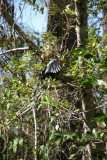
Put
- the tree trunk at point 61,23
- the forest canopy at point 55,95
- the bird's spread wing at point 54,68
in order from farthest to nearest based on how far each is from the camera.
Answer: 1. the tree trunk at point 61,23
2. the bird's spread wing at point 54,68
3. the forest canopy at point 55,95

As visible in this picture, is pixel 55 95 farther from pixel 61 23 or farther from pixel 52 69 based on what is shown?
A: pixel 61 23

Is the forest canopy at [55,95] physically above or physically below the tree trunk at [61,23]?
below

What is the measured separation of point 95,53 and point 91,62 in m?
0.12

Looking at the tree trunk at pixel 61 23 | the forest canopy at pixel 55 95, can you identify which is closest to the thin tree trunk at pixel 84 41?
the forest canopy at pixel 55 95

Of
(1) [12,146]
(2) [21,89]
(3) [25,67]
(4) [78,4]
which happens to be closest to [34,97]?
Result: (2) [21,89]

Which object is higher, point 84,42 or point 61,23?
point 61,23

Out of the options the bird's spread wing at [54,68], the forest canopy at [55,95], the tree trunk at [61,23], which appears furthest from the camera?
the tree trunk at [61,23]

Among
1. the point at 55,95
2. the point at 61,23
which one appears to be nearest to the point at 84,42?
the point at 55,95

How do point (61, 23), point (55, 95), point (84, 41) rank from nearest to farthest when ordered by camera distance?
point (84, 41)
point (55, 95)
point (61, 23)

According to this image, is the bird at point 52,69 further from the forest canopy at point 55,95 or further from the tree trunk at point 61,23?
the tree trunk at point 61,23

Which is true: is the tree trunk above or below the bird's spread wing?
above

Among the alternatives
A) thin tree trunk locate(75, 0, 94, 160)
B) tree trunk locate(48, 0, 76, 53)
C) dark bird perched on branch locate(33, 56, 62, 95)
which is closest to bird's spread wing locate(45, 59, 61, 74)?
dark bird perched on branch locate(33, 56, 62, 95)

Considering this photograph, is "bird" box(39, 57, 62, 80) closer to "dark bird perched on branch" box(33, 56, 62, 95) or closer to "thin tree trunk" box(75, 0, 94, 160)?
"dark bird perched on branch" box(33, 56, 62, 95)

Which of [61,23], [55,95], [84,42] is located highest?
[61,23]
